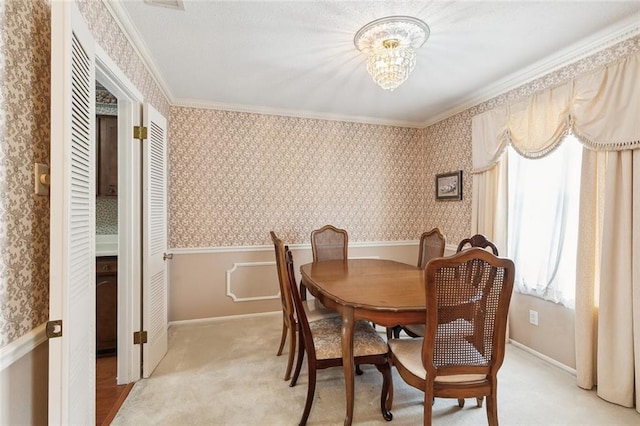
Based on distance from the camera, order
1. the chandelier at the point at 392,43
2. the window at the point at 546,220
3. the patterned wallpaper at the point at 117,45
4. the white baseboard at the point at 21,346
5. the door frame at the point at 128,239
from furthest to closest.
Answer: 1. the window at the point at 546,220
2. the door frame at the point at 128,239
3. the chandelier at the point at 392,43
4. the patterned wallpaper at the point at 117,45
5. the white baseboard at the point at 21,346

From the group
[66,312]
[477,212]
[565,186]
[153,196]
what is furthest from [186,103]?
[565,186]

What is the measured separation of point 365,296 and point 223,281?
224cm

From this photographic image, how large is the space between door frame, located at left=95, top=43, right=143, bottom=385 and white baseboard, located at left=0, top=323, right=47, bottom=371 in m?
1.07

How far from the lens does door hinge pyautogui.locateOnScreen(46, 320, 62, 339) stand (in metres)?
0.99

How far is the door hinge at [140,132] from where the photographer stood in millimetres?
2162

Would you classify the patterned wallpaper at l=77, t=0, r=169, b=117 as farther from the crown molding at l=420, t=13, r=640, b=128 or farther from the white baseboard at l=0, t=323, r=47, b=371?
the crown molding at l=420, t=13, r=640, b=128

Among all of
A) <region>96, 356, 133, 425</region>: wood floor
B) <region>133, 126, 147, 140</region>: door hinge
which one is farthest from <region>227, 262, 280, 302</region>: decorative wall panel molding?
<region>133, 126, 147, 140</region>: door hinge

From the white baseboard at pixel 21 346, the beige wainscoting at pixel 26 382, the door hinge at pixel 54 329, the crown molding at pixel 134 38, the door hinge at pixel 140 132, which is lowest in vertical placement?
the beige wainscoting at pixel 26 382

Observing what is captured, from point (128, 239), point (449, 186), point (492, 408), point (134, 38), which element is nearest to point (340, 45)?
point (134, 38)

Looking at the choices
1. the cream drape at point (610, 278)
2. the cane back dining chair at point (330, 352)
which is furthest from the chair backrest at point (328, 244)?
the cream drape at point (610, 278)

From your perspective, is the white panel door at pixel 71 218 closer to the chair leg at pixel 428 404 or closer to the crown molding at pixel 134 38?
the crown molding at pixel 134 38

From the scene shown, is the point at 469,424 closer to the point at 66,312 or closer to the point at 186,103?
the point at 66,312

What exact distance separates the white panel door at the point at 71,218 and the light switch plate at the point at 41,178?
10cm

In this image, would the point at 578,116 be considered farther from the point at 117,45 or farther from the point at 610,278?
the point at 117,45
